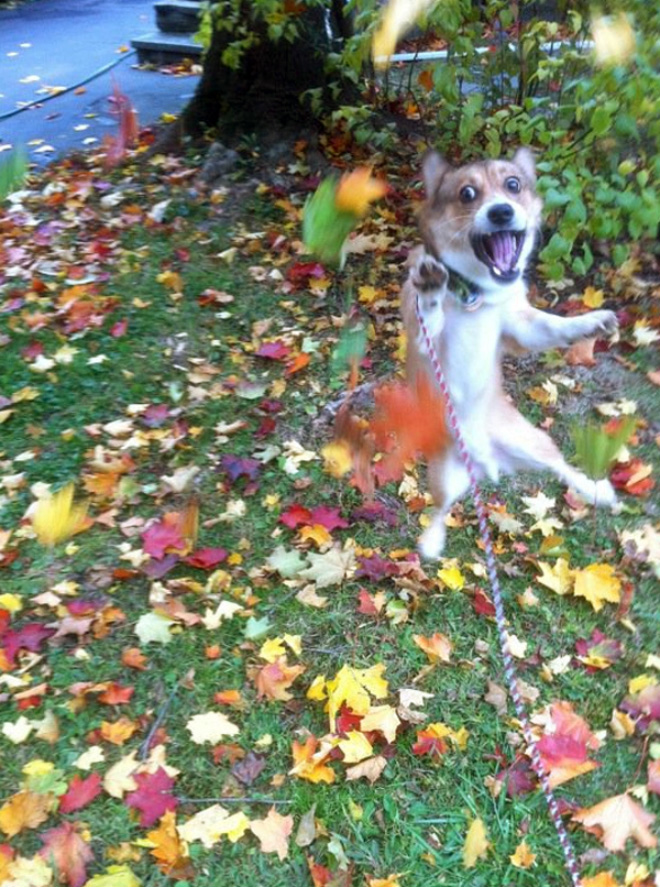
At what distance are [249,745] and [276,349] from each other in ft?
7.27

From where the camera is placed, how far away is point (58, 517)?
3332mm

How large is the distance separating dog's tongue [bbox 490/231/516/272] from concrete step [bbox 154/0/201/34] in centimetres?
841

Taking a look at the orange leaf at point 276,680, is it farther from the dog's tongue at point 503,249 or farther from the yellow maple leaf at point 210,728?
the dog's tongue at point 503,249

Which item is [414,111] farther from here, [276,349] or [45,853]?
[45,853]

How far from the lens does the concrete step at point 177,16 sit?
9195 millimetres

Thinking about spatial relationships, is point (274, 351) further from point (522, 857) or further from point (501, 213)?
point (522, 857)

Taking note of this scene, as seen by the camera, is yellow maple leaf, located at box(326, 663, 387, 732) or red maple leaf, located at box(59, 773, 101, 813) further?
yellow maple leaf, located at box(326, 663, 387, 732)

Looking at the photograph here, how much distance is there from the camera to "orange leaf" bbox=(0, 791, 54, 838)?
7.56ft

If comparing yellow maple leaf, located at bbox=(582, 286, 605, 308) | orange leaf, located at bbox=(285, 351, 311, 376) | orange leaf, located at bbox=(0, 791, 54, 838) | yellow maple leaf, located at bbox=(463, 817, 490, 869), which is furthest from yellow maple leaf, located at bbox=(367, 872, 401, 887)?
yellow maple leaf, located at bbox=(582, 286, 605, 308)

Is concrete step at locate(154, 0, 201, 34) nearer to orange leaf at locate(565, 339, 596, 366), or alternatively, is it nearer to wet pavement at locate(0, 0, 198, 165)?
wet pavement at locate(0, 0, 198, 165)

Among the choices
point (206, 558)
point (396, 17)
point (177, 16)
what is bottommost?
point (206, 558)

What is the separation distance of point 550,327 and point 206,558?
5.15ft

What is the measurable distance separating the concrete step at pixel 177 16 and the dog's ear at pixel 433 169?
7.99 metres

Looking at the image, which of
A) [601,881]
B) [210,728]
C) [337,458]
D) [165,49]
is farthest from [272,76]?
[601,881]
